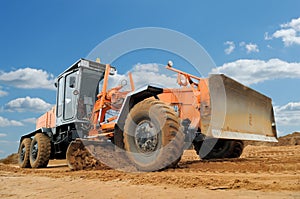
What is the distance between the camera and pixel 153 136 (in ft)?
18.5

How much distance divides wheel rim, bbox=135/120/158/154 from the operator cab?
3.41 m

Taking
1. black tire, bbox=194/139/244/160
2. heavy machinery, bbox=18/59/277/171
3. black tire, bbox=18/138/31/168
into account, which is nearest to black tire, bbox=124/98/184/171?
heavy machinery, bbox=18/59/277/171

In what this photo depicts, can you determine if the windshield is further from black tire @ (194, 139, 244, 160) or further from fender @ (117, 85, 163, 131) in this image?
black tire @ (194, 139, 244, 160)

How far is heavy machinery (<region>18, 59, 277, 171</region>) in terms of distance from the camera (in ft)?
18.5

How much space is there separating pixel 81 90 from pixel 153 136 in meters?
4.14

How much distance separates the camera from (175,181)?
4191mm

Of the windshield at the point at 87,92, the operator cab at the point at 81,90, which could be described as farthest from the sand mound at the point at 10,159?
the windshield at the point at 87,92

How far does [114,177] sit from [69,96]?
195 inches

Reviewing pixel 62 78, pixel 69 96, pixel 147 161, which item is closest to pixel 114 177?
pixel 147 161

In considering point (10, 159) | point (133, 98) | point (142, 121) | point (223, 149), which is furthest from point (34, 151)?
point (10, 159)

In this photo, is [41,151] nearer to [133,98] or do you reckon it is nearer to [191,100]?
[133,98]

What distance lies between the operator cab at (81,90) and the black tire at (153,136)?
327 cm

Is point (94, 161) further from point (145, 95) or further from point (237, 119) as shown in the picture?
point (237, 119)

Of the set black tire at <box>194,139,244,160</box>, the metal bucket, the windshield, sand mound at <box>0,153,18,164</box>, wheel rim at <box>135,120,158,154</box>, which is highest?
the windshield
